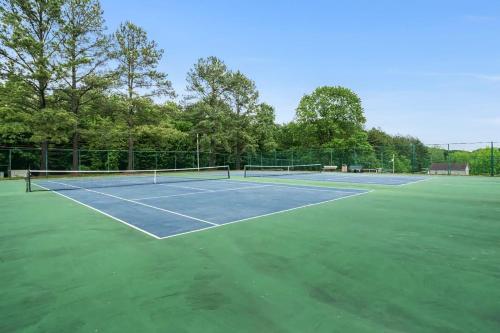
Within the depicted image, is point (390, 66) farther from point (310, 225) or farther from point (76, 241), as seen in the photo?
point (76, 241)

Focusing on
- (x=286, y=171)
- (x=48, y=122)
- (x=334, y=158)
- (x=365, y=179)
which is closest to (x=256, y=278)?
(x=365, y=179)

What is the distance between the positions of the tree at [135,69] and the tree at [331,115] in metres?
29.6

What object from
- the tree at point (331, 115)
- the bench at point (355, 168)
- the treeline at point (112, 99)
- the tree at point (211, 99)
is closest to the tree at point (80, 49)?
the treeline at point (112, 99)

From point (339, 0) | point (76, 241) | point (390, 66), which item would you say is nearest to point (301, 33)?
point (339, 0)

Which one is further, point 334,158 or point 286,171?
point 334,158

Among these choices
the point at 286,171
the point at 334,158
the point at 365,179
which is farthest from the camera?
→ the point at 334,158

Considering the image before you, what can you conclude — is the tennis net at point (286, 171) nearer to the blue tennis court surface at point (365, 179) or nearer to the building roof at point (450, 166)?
the blue tennis court surface at point (365, 179)

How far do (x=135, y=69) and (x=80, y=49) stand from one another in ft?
17.6

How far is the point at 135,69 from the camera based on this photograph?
29.4 meters

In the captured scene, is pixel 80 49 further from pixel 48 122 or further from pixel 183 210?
pixel 183 210

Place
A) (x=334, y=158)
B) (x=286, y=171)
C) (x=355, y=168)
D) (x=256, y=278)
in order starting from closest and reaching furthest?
(x=256, y=278) → (x=355, y=168) → (x=286, y=171) → (x=334, y=158)

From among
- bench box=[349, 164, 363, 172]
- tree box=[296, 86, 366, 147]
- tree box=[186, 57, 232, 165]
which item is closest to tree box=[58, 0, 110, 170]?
tree box=[186, 57, 232, 165]

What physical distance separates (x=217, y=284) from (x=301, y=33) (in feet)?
89.7

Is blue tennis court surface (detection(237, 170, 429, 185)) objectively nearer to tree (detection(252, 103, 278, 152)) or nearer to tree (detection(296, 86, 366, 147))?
tree (detection(252, 103, 278, 152))
